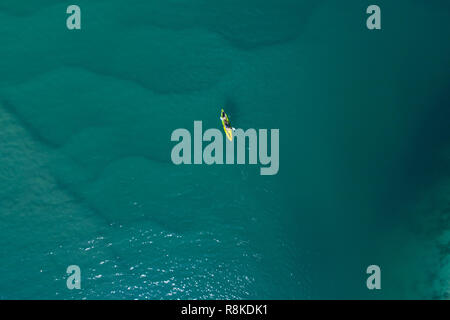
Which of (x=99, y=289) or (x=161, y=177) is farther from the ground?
(x=161, y=177)

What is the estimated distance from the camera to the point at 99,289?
1529 centimetres

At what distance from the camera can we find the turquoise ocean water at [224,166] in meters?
15.5

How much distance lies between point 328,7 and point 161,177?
8.44 metres

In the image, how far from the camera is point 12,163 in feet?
Answer: 51.9

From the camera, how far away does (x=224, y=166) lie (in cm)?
1589

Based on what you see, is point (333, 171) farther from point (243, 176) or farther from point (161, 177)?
point (161, 177)

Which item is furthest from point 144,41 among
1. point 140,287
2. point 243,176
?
point 140,287

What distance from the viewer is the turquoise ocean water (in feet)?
50.8

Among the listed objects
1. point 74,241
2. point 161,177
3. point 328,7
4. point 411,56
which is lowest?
point 74,241

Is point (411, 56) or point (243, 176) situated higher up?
point (411, 56)

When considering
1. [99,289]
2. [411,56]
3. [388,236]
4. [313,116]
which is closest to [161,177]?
[99,289]
